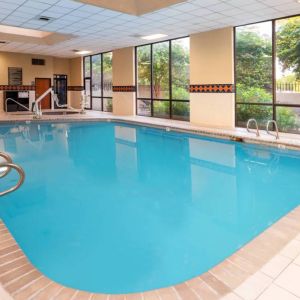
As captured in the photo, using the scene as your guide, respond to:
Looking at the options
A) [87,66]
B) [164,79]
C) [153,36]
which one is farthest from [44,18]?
[87,66]

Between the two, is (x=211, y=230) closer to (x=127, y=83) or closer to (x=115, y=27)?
(x=115, y=27)

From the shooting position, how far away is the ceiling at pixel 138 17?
6.25 m

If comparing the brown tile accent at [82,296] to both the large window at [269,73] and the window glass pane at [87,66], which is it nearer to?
the large window at [269,73]

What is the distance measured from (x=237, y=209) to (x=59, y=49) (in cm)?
1117

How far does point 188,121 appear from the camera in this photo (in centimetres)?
1030

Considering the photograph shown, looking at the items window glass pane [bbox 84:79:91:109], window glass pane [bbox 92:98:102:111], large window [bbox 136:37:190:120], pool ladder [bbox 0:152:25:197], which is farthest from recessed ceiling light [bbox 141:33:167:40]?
pool ladder [bbox 0:152:25:197]

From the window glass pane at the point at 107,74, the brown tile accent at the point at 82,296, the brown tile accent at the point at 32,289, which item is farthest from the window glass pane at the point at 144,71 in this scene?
the brown tile accent at the point at 82,296

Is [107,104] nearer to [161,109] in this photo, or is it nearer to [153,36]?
[161,109]

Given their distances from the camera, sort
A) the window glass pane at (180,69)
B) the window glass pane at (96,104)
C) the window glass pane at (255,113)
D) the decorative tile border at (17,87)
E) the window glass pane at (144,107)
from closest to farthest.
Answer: the window glass pane at (255,113), the window glass pane at (180,69), the window glass pane at (144,107), the decorative tile border at (17,87), the window glass pane at (96,104)

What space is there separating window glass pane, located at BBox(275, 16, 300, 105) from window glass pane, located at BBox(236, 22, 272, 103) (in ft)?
0.75

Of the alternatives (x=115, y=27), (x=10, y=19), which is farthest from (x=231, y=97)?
(x=10, y=19)

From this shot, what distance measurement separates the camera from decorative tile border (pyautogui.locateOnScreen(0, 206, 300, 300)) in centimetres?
182

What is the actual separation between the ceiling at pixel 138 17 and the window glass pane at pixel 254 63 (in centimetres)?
44

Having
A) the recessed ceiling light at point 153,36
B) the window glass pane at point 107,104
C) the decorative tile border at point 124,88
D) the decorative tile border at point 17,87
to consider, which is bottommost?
the window glass pane at point 107,104
